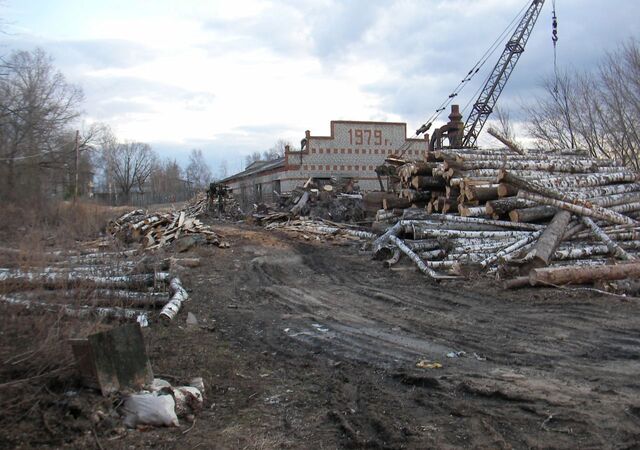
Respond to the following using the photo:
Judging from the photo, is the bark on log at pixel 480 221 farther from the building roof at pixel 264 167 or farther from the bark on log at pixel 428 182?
the building roof at pixel 264 167

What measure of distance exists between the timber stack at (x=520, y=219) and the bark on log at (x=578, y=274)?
0.02 meters

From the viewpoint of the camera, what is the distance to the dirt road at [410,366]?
3934mm

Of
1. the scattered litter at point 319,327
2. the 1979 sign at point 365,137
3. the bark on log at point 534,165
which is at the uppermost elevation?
the 1979 sign at point 365,137

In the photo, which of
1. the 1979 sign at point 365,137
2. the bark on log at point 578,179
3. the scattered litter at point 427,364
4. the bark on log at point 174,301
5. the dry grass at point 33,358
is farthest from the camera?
the 1979 sign at point 365,137

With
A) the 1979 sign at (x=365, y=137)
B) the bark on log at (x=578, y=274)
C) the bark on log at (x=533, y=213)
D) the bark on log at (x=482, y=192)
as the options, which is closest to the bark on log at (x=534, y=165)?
the bark on log at (x=482, y=192)

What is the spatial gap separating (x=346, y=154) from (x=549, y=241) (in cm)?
2372

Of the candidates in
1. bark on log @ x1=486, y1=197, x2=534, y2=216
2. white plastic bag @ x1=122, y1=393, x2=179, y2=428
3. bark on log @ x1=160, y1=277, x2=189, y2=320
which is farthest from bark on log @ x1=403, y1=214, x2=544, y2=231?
white plastic bag @ x1=122, y1=393, x2=179, y2=428

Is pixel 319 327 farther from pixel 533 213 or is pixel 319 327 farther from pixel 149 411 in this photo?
pixel 533 213

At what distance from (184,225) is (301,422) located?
1476 cm

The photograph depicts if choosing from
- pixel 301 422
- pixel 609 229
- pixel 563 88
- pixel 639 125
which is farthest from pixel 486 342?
pixel 563 88

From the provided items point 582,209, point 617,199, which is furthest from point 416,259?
point 617,199

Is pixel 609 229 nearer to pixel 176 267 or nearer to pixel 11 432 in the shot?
pixel 176 267

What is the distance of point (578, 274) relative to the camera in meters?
9.19

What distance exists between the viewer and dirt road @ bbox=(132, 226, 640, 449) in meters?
3.93
